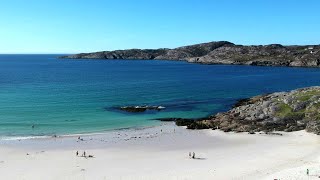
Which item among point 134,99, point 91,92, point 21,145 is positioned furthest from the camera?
point 91,92

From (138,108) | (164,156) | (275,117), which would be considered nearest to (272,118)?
(275,117)

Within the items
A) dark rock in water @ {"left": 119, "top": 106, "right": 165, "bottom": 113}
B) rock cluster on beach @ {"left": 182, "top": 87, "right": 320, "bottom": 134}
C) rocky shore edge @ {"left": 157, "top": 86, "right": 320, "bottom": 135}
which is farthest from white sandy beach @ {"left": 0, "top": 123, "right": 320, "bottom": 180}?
dark rock in water @ {"left": 119, "top": 106, "right": 165, "bottom": 113}

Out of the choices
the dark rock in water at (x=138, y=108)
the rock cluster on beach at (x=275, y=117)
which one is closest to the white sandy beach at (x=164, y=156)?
the rock cluster on beach at (x=275, y=117)

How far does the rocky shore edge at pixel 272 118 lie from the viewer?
2277 inches

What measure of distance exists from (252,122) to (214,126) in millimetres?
6024

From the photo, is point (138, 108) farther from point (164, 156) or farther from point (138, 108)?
point (164, 156)

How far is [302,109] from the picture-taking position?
62.1m

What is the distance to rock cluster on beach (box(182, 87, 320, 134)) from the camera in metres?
57.9

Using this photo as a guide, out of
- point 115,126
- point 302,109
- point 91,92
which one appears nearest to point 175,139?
point 115,126

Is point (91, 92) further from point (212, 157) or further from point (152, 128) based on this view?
point (212, 157)

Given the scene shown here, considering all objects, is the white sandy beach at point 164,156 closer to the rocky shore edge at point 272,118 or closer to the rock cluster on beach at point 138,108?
the rocky shore edge at point 272,118

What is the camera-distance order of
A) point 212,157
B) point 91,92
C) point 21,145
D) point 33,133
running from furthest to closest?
point 91,92 → point 33,133 → point 21,145 → point 212,157

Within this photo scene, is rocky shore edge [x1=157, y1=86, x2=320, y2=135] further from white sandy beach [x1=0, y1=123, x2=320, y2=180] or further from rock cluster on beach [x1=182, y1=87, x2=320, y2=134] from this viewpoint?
white sandy beach [x1=0, y1=123, x2=320, y2=180]

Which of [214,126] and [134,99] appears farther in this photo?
[134,99]
